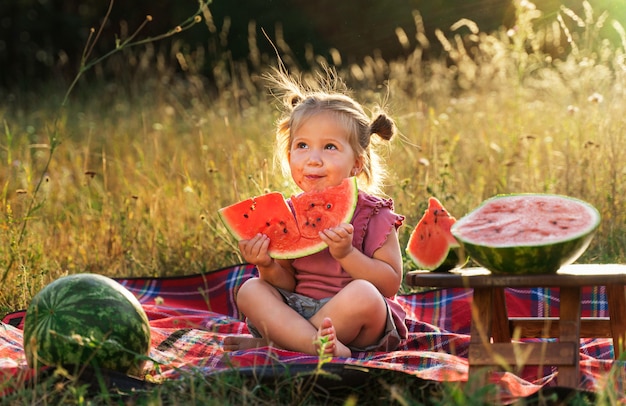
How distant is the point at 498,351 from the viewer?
337 cm

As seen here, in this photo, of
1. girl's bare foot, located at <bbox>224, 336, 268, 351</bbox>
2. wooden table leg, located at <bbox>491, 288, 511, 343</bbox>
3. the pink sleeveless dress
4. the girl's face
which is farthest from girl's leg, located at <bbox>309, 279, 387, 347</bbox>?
the girl's face

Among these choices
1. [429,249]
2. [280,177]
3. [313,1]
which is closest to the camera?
[429,249]

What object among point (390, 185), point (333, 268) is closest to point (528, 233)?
point (333, 268)

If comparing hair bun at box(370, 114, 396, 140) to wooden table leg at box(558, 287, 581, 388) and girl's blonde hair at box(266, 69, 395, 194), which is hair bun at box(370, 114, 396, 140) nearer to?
girl's blonde hair at box(266, 69, 395, 194)

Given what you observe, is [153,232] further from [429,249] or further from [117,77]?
[117,77]

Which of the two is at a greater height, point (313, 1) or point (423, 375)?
point (313, 1)

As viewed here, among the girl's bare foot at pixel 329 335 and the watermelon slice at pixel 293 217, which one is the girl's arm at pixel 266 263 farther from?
the girl's bare foot at pixel 329 335

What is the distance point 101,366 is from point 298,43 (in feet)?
51.0

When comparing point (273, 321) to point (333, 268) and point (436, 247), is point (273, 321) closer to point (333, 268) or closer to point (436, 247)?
point (333, 268)

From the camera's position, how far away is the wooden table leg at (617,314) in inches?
159

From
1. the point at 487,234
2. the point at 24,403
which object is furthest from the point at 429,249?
the point at 24,403

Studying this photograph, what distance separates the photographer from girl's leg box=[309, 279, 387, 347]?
3900mm

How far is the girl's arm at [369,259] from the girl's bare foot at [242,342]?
556mm

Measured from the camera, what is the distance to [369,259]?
4.07 meters
